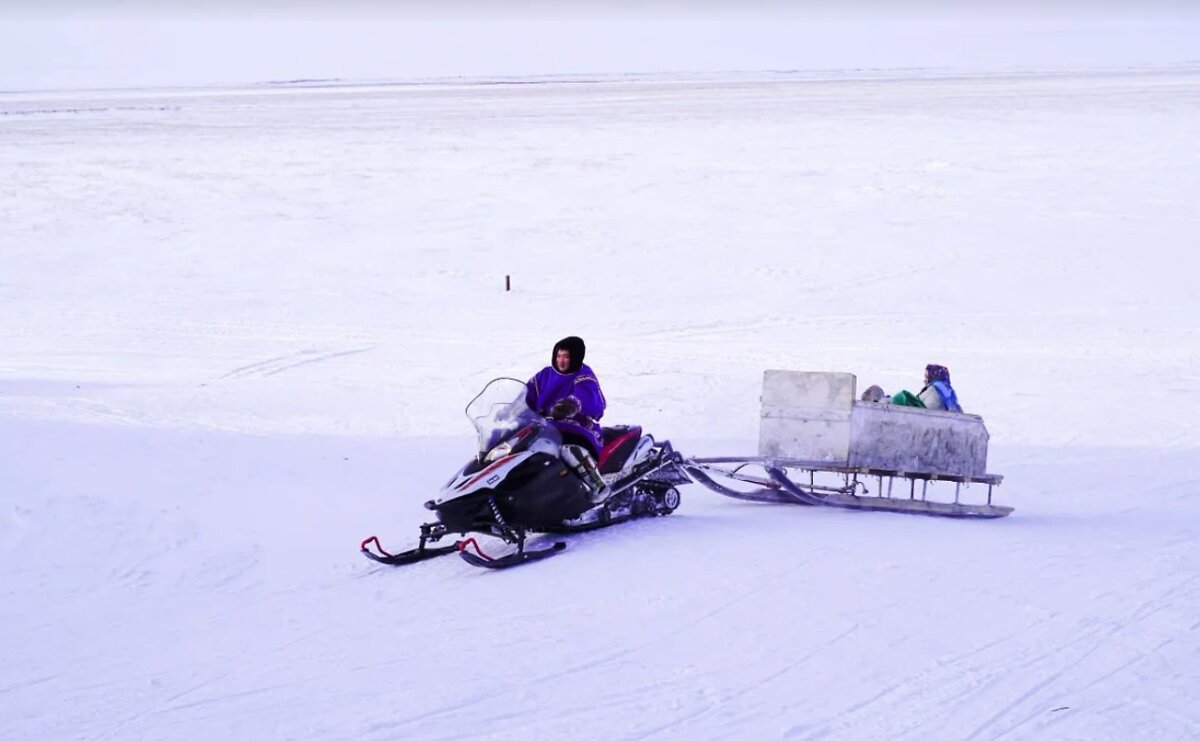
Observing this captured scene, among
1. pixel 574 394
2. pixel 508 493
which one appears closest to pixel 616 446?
pixel 574 394

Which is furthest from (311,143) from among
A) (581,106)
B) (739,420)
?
(739,420)

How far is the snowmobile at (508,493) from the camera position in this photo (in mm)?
7484

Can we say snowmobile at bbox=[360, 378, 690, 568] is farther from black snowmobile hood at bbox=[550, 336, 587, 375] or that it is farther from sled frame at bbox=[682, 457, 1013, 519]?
sled frame at bbox=[682, 457, 1013, 519]

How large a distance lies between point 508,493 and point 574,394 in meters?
0.96

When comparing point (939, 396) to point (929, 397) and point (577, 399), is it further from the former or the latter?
point (577, 399)

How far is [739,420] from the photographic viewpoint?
1260 cm

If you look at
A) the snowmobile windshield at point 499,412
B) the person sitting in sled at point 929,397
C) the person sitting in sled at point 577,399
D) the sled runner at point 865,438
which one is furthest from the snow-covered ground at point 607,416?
the person sitting in sled at point 929,397

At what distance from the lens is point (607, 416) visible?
12883 millimetres

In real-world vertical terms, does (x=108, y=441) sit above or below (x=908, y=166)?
below

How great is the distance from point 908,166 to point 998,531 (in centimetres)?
2013

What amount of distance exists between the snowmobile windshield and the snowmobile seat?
789 millimetres

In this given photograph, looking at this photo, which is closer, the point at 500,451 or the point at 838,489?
the point at 500,451

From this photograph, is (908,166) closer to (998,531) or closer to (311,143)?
(311,143)

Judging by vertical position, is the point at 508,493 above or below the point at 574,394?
below
